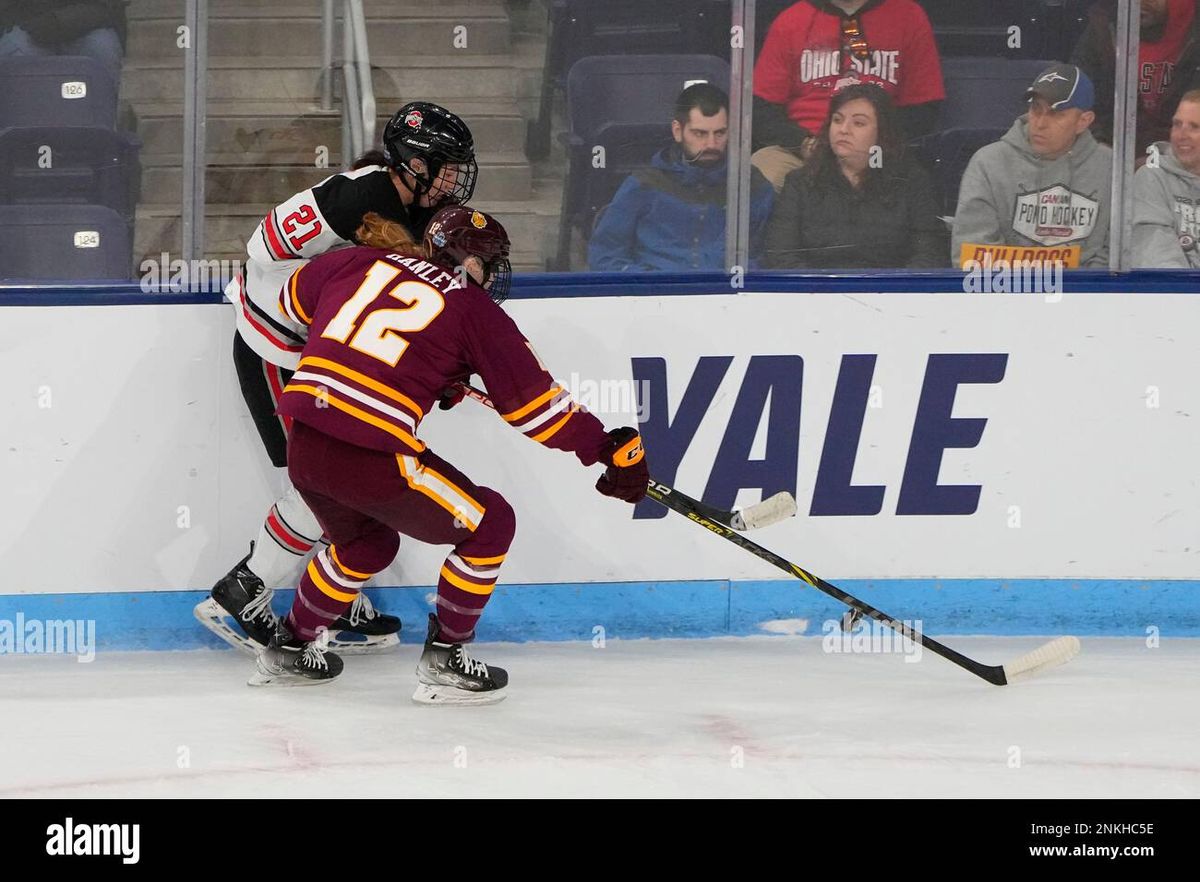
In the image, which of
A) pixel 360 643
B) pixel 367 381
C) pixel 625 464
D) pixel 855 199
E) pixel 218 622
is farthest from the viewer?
pixel 855 199

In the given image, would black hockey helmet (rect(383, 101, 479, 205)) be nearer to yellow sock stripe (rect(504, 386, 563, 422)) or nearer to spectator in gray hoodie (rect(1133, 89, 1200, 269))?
yellow sock stripe (rect(504, 386, 563, 422))

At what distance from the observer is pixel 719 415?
435 centimetres

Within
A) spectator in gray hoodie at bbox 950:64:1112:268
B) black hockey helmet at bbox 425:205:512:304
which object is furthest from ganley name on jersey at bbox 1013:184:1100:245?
black hockey helmet at bbox 425:205:512:304

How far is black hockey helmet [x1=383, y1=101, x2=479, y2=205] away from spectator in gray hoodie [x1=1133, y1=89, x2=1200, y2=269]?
1.83 metres

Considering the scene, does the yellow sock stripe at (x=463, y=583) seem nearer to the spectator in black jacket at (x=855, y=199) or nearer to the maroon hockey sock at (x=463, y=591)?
the maroon hockey sock at (x=463, y=591)

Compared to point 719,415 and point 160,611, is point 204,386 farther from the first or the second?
point 719,415

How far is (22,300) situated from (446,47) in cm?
127

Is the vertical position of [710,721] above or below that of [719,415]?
below

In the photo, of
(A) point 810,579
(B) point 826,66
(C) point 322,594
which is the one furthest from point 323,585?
(B) point 826,66

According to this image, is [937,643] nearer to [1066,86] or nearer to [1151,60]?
[1066,86]

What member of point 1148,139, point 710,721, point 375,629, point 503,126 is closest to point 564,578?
point 375,629

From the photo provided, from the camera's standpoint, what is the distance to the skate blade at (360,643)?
4.25 metres

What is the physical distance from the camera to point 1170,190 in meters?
4.43

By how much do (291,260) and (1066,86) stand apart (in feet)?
6.93
